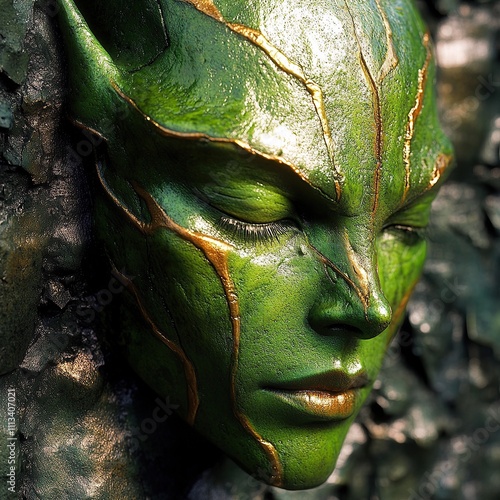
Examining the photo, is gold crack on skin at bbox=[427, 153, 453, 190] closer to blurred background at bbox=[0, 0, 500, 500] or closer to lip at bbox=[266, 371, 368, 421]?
lip at bbox=[266, 371, 368, 421]

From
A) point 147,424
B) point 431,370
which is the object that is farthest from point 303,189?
point 431,370

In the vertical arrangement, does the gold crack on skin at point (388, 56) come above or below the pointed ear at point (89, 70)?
below

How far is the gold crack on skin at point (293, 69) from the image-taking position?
38.4 inches

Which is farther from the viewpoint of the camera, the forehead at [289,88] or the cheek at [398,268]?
the cheek at [398,268]

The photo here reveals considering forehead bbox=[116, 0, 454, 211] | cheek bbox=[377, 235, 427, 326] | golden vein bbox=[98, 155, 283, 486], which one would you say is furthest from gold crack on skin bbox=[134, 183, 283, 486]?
cheek bbox=[377, 235, 427, 326]

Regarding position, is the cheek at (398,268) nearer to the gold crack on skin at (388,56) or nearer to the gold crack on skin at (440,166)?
the gold crack on skin at (440,166)

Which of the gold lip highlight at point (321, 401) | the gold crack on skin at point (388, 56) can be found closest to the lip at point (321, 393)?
the gold lip highlight at point (321, 401)

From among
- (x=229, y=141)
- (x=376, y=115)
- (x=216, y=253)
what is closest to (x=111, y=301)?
(x=216, y=253)

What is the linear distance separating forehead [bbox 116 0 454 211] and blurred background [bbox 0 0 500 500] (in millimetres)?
150

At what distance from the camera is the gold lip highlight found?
105cm

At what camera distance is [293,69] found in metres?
0.98

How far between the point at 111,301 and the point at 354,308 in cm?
35

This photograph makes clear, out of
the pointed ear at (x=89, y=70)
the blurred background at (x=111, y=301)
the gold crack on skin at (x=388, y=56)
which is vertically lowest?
the blurred background at (x=111, y=301)

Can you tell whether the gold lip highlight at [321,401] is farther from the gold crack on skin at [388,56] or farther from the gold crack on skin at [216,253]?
the gold crack on skin at [388,56]
